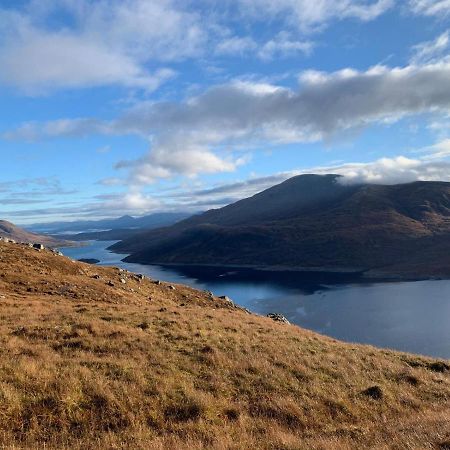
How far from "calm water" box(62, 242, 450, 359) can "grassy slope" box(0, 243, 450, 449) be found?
67.3 metres

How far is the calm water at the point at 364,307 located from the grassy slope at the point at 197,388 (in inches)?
2649

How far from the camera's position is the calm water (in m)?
91.1

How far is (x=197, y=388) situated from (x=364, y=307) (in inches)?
4785

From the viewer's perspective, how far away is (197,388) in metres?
15.3

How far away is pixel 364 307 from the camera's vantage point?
418 ft

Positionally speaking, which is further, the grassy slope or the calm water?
the calm water

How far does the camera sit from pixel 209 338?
22.9m

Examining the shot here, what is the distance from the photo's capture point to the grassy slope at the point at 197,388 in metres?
11.3

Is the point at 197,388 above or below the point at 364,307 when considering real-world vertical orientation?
above

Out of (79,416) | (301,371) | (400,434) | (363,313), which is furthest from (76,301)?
(363,313)

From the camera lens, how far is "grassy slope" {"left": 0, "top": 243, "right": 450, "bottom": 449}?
11.3 m

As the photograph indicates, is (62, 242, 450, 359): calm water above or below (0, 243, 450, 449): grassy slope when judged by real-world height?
below

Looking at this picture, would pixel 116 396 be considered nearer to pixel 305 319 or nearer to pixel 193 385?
pixel 193 385

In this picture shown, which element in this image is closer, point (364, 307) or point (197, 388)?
point (197, 388)
